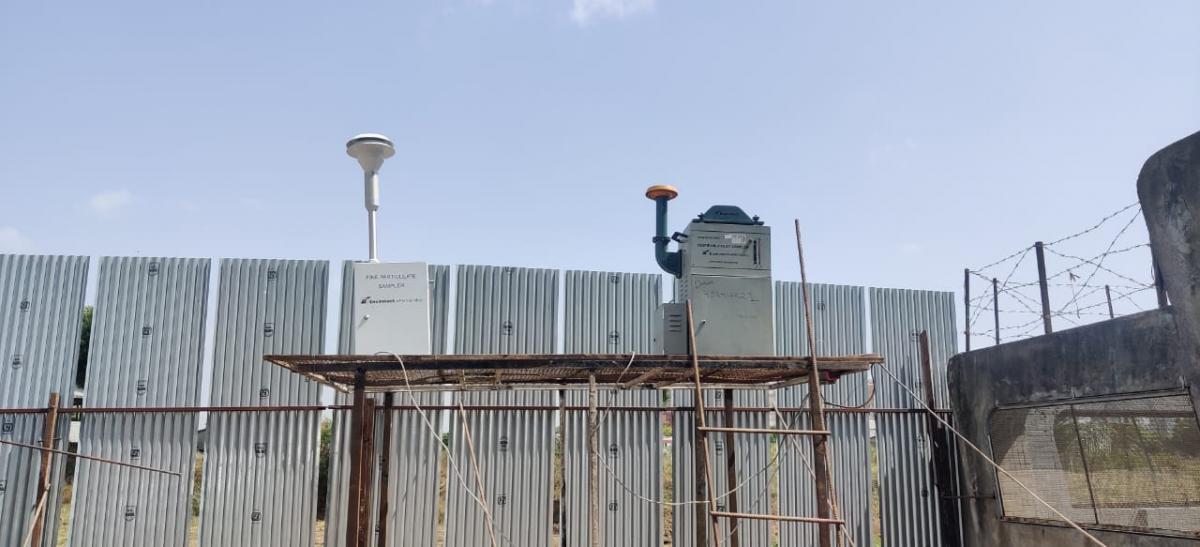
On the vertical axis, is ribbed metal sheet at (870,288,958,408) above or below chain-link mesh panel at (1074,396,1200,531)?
above

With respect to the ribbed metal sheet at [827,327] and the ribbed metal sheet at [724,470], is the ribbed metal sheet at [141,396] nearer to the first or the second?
the ribbed metal sheet at [724,470]

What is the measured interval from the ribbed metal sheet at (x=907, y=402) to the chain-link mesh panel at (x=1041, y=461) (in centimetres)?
84

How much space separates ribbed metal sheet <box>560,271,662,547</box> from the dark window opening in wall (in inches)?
150

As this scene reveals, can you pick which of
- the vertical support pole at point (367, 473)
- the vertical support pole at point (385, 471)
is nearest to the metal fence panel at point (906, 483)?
the vertical support pole at point (385, 471)

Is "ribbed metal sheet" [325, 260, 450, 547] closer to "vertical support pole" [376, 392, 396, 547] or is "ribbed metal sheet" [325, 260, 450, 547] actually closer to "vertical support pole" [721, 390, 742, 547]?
"vertical support pole" [376, 392, 396, 547]

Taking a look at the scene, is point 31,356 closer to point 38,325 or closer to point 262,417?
point 38,325

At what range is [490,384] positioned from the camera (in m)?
8.30

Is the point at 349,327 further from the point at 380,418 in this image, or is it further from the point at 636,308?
the point at 636,308

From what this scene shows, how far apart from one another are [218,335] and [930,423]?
7854 mm

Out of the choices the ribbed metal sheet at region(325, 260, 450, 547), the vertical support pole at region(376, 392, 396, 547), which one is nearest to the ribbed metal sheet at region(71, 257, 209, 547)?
the ribbed metal sheet at region(325, 260, 450, 547)

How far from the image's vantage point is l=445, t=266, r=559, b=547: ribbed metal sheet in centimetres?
877

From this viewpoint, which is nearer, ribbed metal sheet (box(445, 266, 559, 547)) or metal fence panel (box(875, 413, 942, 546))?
ribbed metal sheet (box(445, 266, 559, 547))

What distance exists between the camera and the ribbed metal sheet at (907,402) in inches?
380

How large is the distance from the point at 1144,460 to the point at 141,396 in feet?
31.7
